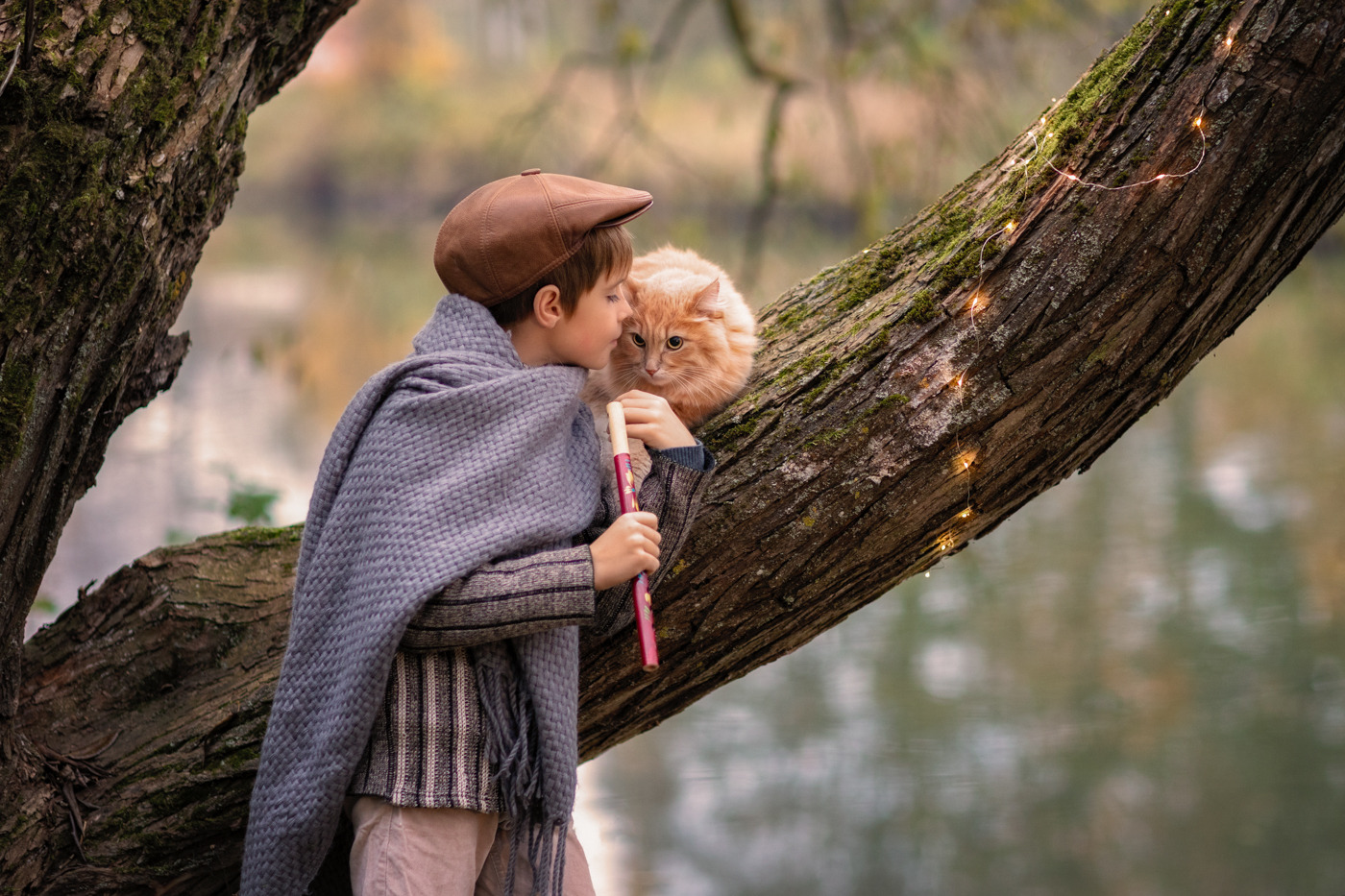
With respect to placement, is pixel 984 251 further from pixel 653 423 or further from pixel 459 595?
pixel 459 595

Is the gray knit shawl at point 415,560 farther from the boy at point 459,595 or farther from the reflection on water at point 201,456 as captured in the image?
the reflection on water at point 201,456

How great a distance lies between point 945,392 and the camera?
1.93 m

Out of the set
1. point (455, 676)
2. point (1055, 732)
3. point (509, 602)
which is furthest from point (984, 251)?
point (1055, 732)

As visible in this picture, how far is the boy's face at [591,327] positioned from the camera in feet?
5.86

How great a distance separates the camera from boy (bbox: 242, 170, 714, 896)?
160 cm

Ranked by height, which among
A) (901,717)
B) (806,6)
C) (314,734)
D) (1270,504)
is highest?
(806,6)

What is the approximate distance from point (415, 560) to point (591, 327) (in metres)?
0.47

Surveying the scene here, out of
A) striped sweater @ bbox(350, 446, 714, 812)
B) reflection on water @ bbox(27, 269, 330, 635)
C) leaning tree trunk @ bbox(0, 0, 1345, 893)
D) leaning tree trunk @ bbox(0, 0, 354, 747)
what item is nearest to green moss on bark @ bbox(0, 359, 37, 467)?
leaning tree trunk @ bbox(0, 0, 354, 747)

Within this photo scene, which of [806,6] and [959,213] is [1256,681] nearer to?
[959,213]

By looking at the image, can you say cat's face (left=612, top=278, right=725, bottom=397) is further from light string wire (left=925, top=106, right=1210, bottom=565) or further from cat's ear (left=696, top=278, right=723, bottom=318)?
light string wire (left=925, top=106, right=1210, bottom=565)

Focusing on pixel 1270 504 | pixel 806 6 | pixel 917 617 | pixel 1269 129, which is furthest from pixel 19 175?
pixel 1270 504

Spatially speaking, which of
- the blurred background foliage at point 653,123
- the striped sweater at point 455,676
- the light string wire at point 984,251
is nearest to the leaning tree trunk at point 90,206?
the striped sweater at point 455,676

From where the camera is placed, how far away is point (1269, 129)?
1777mm

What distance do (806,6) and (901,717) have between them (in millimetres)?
4126
